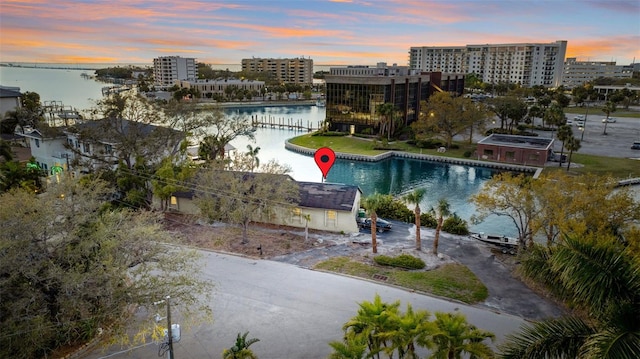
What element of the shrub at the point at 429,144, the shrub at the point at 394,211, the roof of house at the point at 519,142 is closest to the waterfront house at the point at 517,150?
the roof of house at the point at 519,142

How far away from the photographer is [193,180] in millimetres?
33312

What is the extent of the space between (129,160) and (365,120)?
49.2 metres

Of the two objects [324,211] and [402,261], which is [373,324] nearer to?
[402,261]

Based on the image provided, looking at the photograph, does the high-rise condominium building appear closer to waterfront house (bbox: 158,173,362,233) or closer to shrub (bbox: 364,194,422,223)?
shrub (bbox: 364,194,422,223)

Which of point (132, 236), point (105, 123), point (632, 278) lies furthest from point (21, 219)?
point (105, 123)

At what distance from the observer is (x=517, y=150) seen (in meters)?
56.8

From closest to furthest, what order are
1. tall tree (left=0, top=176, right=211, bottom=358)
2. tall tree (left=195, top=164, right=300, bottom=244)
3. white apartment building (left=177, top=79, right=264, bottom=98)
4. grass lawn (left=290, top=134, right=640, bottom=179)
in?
tall tree (left=0, top=176, right=211, bottom=358) → tall tree (left=195, top=164, right=300, bottom=244) → grass lawn (left=290, top=134, right=640, bottom=179) → white apartment building (left=177, top=79, right=264, bottom=98)

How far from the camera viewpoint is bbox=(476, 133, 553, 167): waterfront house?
182 ft

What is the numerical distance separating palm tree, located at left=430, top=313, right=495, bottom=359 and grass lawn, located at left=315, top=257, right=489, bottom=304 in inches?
340

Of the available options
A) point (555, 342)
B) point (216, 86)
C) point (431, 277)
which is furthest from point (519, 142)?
point (216, 86)

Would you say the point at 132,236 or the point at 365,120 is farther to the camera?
the point at 365,120

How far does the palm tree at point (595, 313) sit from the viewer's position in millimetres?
6738

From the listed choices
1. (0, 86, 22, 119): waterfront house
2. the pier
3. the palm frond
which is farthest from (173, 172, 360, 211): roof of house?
the pier

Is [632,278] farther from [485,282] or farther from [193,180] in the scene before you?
[193,180]
